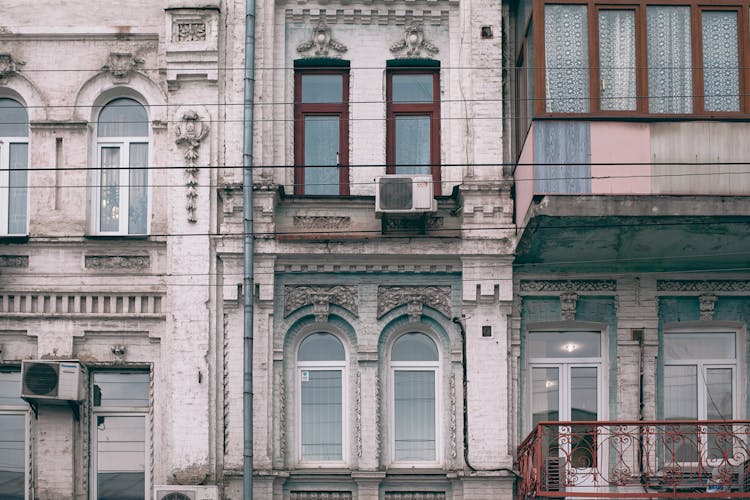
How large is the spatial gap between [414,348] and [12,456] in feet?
18.0

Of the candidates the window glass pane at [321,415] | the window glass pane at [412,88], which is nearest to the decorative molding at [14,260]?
the window glass pane at [321,415]

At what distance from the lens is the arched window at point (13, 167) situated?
1925 cm

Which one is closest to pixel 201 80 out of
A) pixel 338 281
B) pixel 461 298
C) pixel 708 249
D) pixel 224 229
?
pixel 224 229

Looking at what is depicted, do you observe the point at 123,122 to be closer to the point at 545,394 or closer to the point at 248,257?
the point at 248,257

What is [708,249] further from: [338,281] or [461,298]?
[338,281]

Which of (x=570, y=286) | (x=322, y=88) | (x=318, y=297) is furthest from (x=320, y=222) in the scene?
(x=570, y=286)

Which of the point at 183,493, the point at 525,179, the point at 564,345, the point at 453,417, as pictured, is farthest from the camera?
the point at 564,345

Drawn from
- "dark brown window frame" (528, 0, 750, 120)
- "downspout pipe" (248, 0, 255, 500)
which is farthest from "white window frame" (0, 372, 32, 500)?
"dark brown window frame" (528, 0, 750, 120)

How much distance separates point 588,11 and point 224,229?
5.44 meters

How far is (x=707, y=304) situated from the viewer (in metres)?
18.7

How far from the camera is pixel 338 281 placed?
18766mm

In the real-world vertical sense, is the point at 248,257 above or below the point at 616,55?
below

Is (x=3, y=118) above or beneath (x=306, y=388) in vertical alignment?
above

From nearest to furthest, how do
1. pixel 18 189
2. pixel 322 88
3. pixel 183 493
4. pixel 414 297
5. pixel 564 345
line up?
1. pixel 183 493
2. pixel 414 297
3. pixel 564 345
4. pixel 18 189
5. pixel 322 88
